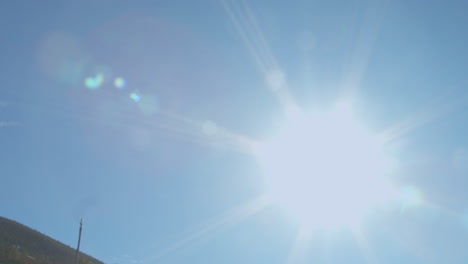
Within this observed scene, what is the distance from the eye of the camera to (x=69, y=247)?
145 ft

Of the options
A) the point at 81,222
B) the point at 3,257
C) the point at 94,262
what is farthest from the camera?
the point at 94,262

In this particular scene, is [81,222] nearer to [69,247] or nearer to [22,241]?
[22,241]

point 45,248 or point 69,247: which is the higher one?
point 69,247

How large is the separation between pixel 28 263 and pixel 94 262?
14976 millimetres

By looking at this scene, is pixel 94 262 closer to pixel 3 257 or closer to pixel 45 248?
pixel 45 248

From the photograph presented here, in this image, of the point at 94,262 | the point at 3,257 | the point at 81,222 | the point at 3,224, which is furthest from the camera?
the point at 94,262

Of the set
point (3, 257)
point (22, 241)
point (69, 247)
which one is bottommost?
point (3, 257)

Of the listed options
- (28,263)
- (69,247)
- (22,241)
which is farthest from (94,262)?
(28,263)

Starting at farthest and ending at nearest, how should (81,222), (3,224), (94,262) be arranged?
(94,262) → (3,224) → (81,222)

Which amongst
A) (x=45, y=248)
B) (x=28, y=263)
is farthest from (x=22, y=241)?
(x=28, y=263)

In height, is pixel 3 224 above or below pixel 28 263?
above

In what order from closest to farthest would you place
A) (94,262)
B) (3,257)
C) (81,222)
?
(3,257) < (81,222) < (94,262)

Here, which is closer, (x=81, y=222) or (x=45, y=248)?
(x=81, y=222)

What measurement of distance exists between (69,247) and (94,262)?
3380 millimetres
